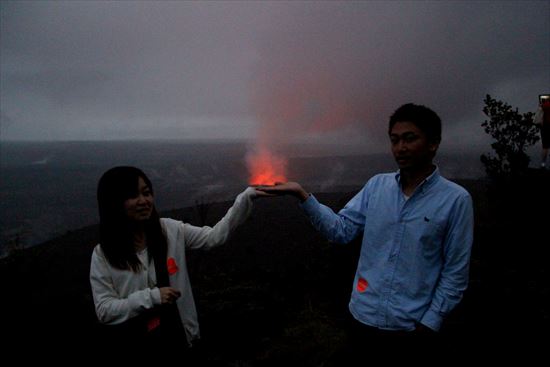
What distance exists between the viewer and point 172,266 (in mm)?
2984

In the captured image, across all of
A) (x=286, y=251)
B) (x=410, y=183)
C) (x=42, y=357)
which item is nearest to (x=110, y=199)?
(x=410, y=183)

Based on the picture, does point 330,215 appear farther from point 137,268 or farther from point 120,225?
point 120,225

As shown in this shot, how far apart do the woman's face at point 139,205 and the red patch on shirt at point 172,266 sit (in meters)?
0.46

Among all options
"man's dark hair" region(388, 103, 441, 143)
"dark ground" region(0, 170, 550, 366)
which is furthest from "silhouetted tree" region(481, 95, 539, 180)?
"man's dark hair" region(388, 103, 441, 143)

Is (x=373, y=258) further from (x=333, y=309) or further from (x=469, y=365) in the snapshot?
(x=333, y=309)

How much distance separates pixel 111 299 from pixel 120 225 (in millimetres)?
613

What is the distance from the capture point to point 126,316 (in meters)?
2.63

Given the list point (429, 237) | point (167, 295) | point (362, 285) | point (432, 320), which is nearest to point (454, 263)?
point (429, 237)

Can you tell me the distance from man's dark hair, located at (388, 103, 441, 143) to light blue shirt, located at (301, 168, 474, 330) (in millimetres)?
305

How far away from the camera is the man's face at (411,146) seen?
102 inches

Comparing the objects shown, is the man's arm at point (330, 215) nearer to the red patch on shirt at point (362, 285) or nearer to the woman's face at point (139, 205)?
the red patch on shirt at point (362, 285)

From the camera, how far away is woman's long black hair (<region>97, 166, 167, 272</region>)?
8.98 feet

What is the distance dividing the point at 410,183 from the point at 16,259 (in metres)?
14.7

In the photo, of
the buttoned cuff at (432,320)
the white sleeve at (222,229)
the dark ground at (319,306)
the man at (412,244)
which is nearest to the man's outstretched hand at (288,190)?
the white sleeve at (222,229)
